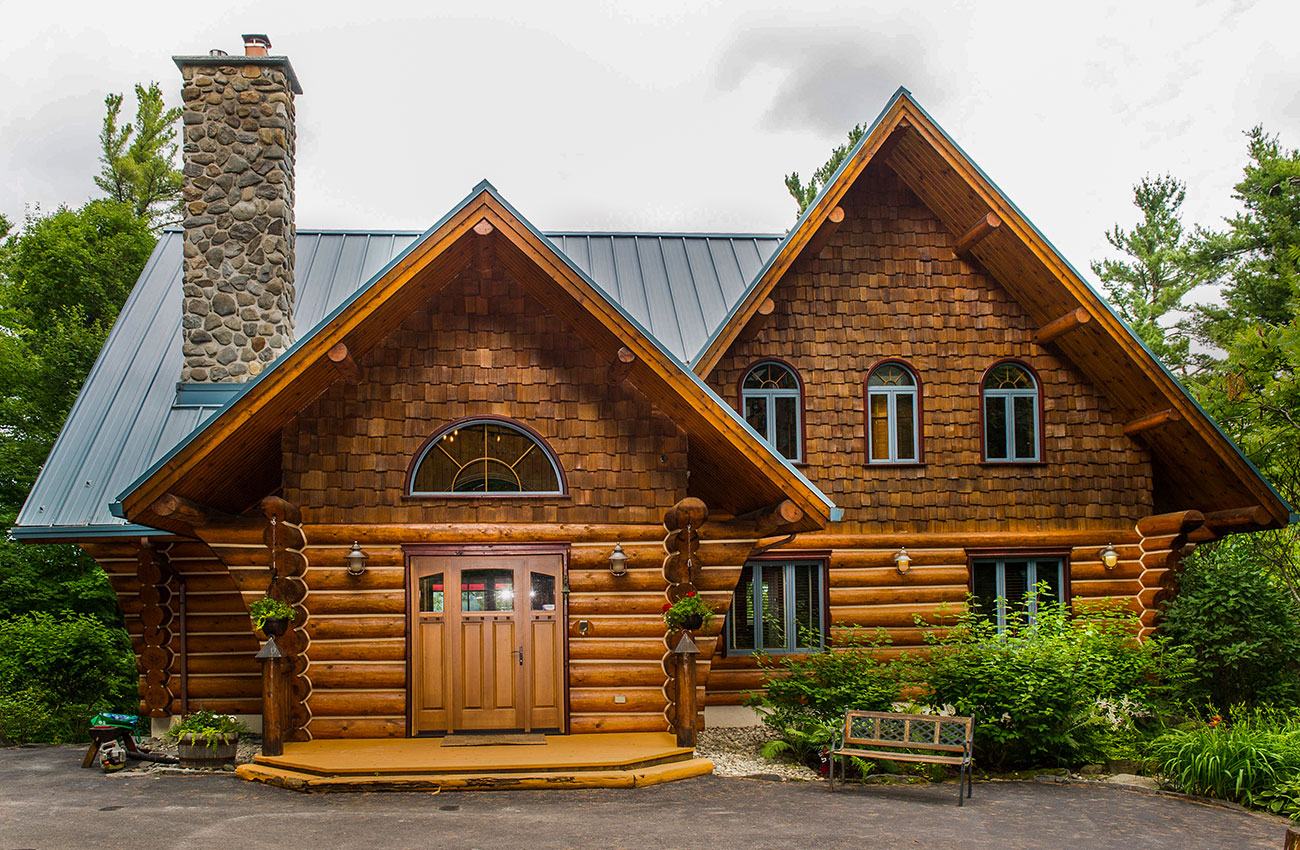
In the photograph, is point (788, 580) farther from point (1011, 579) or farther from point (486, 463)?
point (486, 463)

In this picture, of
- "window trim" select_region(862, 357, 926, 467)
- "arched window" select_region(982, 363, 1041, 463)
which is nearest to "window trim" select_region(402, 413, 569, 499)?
"window trim" select_region(862, 357, 926, 467)

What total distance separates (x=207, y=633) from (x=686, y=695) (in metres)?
5.85

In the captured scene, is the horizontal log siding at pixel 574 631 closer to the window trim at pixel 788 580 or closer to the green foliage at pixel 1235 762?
the window trim at pixel 788 580

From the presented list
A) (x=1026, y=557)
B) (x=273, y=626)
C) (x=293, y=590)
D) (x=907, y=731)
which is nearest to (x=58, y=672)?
(x=293, y=590)

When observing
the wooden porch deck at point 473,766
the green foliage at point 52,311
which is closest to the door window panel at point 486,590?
the wooden porch deck at point 473,766

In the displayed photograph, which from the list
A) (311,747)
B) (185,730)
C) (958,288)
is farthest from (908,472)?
(185,730)

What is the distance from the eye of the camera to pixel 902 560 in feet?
42.4

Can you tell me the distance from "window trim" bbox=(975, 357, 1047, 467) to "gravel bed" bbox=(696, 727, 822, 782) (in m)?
4.67

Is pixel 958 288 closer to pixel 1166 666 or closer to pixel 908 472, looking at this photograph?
pixel 908 472

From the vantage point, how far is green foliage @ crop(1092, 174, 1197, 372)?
90.7ft

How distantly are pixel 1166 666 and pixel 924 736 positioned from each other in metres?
4.36

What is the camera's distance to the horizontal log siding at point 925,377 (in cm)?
1316

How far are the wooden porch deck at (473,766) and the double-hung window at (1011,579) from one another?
534 centimetres

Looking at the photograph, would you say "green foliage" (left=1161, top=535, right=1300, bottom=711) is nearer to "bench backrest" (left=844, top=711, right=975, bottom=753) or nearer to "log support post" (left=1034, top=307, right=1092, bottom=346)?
"log support post" (left=1034, top=307, right=1092, bottom=346)
